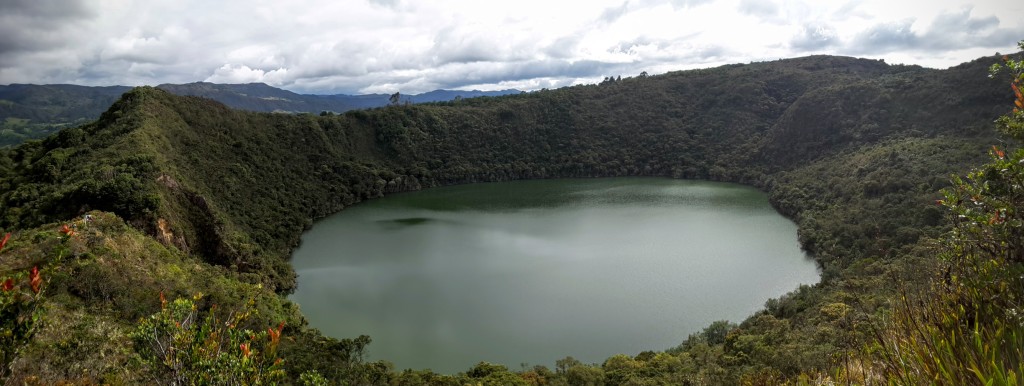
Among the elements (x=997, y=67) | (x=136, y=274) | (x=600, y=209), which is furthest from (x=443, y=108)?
(x=997, y=67)

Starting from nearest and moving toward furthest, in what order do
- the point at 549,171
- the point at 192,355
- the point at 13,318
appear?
the point at 13,318 → the point at 192,355 → the point at 549,171

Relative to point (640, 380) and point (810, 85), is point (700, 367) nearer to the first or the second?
point (640, 380)

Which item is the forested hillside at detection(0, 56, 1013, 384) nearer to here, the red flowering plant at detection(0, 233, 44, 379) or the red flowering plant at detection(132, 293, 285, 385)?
the red flowering plant at detection(0, 233, 44, 379)

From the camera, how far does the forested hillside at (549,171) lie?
61.5 feet

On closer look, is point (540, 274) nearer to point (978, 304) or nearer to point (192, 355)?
point (192, 355)

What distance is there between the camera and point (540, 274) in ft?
113

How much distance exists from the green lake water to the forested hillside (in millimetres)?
2176

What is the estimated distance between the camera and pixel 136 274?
1992cm

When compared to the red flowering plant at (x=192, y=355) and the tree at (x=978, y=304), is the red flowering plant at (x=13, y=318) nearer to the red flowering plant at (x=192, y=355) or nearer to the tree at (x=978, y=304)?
the red flowering plant at (x=192, y=355)

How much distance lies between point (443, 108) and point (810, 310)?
68.9m

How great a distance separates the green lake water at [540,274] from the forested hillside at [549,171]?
2.18 m

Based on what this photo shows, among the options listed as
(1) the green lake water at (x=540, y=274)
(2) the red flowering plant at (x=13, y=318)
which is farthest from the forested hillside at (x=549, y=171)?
(1) the green lake water at (x=540, y=274)

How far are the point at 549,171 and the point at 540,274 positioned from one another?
4397cm

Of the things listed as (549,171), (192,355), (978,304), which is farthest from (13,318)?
(549,171)
